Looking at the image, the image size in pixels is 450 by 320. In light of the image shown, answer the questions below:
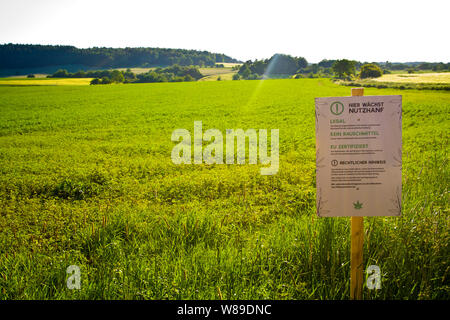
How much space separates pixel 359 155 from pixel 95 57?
125 metres

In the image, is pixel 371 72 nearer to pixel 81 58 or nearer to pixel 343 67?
pixel 343 67

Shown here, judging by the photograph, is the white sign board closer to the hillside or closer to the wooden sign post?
the wooden sign post

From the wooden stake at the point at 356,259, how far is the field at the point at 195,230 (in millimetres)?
166

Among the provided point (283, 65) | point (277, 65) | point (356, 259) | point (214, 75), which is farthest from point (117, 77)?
point (356, 259)

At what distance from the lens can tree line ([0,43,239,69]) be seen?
313 feet

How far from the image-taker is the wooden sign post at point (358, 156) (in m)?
3.06

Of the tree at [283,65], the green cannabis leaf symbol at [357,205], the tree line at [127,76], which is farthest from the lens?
the tree at [283,65]

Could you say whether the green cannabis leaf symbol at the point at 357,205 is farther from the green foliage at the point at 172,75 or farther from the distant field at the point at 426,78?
the green foliage at the point at 172,75

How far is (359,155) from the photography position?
10.1ft

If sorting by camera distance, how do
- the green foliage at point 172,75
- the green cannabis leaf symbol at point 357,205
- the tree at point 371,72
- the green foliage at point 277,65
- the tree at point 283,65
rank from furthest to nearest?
the tree at point 283,65 → the green foliage at point 277,65 → the green foliage at point 172,75 → the tree at point 371,72 → the green cannabis leaf symbol at point 357,205

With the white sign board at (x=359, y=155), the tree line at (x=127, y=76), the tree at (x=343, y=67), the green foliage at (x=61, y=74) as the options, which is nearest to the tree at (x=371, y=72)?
the tree at (x=343, y=67)

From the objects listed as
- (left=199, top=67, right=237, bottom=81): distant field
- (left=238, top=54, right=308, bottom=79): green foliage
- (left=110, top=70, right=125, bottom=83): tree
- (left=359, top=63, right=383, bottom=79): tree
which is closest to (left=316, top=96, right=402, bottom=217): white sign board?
(left=359, top=63, right=383, bottom=79): tree

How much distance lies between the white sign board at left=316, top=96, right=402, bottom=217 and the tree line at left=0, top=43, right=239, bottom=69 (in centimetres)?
11075

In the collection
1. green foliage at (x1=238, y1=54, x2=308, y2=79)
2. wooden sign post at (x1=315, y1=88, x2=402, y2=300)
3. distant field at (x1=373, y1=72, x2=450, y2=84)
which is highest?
green foliage at (x1=238, y1=54, x2=308, y2=79)
